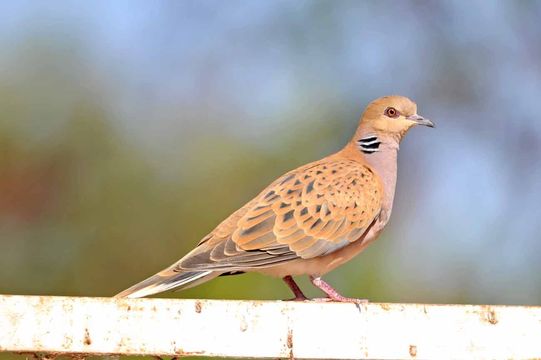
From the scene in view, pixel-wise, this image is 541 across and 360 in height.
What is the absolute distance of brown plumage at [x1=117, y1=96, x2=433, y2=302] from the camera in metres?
3.83

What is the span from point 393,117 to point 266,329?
2.04 m

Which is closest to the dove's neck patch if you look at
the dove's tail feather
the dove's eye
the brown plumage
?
the brown plumage

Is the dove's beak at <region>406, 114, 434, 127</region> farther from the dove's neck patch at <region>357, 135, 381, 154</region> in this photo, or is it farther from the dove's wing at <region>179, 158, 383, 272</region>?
the dove's wing at <region>179, 158, 383, 272</region>

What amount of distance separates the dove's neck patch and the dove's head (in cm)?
4

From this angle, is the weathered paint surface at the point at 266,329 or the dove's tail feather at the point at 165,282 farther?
the dove's tail feather at the point at 165,282

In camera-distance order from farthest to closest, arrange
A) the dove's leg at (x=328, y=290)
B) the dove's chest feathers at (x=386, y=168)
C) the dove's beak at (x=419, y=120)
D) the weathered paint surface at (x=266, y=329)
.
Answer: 1. the dove's beak at (x=419, y=120)
2. the dove's chest feathers at (x=386, y=168)
3. the dove's leg at (x=328, y=290)
4. the weathered paint surface at (x=266, y=329)

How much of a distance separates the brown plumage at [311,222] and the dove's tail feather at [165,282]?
0.01 m

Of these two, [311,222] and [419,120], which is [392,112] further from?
[311,222]

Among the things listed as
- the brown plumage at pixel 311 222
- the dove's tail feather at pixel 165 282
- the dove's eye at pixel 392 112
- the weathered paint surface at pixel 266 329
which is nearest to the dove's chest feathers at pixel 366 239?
the brown plumage at pixel 311 222

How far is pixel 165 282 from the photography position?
3.47 m

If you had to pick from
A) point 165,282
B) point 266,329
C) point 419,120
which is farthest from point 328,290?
point 266,329

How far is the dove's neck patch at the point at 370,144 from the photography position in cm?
451

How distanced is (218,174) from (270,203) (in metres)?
2.88

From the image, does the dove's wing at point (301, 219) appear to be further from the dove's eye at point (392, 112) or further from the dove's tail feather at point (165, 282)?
the dove's eye at point (392, 112)
